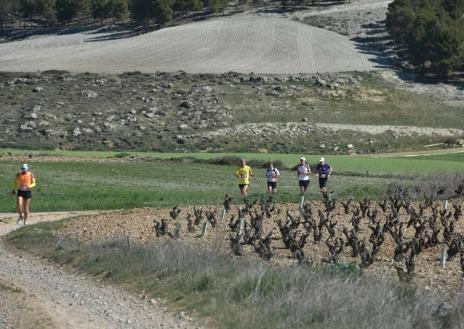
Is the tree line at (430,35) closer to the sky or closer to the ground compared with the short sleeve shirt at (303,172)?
closer to the ground

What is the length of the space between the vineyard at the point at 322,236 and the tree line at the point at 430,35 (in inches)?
2688

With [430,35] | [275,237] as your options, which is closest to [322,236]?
[275,237]

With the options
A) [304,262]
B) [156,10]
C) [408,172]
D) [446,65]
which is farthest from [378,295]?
[156,10]

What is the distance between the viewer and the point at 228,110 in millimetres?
78938

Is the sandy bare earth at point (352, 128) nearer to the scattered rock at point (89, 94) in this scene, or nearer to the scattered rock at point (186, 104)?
the scattered rock at point (186, 104)

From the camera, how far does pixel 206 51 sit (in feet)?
341

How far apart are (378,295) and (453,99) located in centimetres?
8134

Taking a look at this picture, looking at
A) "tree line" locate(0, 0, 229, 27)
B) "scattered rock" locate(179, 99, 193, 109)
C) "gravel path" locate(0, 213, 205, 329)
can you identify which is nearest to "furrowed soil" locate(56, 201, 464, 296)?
"gravel path" locate(0, 213, 205, 329)

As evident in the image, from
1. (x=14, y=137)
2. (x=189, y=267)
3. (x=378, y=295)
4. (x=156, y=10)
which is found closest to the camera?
(x=378, y=295)

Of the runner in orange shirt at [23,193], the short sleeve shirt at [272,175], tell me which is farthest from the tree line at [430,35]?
the runner in orange shirt at [23,193]

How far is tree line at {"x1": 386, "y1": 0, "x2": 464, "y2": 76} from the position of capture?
9369cm

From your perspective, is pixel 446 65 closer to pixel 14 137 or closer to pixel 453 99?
pixel 453 99

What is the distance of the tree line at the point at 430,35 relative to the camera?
93.7 metres

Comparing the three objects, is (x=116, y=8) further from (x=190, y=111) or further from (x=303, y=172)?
(x=303, y=172)
